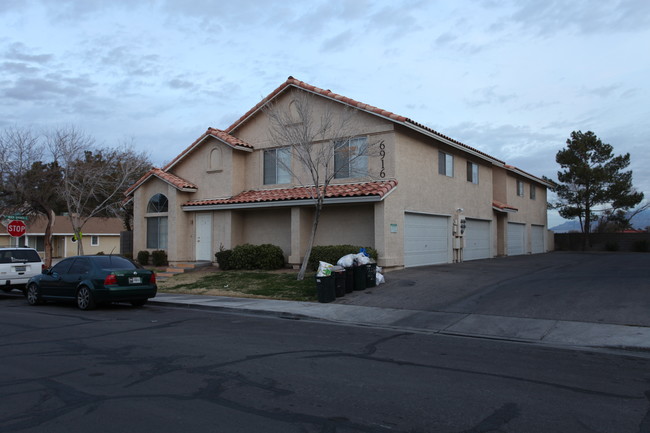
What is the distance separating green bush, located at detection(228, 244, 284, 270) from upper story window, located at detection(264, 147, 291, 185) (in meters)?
3.20

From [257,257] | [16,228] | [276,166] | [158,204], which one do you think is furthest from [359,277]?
[16,228]

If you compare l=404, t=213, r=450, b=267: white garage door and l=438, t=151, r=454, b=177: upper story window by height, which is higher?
l=438, t=151, r=454, b=177: upper story window

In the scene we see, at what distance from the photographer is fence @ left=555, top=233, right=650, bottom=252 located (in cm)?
3672

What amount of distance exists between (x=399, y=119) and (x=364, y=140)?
1.71m

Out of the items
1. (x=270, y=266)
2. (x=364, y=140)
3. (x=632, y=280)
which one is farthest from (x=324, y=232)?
(x=632, y=280)

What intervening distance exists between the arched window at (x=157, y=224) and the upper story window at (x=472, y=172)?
14522mm

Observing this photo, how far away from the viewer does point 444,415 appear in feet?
16.8

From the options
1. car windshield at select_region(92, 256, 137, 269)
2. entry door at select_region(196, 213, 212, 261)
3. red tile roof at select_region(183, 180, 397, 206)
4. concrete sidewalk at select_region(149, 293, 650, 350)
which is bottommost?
concrete sidewalk at select_region(149, 293, 650, 350)

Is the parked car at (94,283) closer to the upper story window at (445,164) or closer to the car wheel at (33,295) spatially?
the car wheel at (33,295)

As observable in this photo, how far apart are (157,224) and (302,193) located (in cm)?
821

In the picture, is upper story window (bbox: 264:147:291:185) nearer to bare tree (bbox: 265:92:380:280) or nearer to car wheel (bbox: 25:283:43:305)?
bare tree (bbox: 265:92:380:280)

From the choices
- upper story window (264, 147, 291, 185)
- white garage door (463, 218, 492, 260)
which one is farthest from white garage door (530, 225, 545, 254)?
upper story window (264, 147, 291, 185)

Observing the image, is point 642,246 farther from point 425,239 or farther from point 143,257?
point 143,257

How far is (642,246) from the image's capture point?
1430 inches
